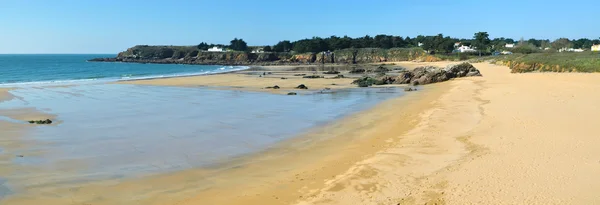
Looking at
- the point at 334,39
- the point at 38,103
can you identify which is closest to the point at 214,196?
the point at 38,103

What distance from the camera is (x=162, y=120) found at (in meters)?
15.9

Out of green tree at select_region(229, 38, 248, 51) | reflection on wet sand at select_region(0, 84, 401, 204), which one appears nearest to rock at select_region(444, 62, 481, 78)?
reflection on wet sand at select_region(0, 84, 401, 204)

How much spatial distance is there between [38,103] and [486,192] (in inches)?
864

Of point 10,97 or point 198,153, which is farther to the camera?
point 10,97

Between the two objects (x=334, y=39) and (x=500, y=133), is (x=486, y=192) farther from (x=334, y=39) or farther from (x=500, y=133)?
(x=334, y=39)

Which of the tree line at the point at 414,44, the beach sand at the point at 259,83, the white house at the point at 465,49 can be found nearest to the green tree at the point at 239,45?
the tree line at the point at 414,44

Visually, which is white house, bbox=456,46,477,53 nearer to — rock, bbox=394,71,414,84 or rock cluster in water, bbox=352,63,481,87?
rock cluster in water, bbox=352,63,481,87

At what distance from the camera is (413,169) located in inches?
326

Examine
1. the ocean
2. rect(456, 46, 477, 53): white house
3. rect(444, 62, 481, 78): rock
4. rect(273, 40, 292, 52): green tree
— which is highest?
rect(273, 40, 292, 52): green tree

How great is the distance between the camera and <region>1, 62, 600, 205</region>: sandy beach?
6.77m

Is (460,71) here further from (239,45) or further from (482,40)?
(239,45)

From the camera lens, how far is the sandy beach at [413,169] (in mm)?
6770

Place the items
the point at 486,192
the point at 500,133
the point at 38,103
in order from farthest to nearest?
the point at 38,103
the point at 500,133
the point at 486,192

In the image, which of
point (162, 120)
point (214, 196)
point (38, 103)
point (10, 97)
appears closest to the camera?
point (214, 196)
